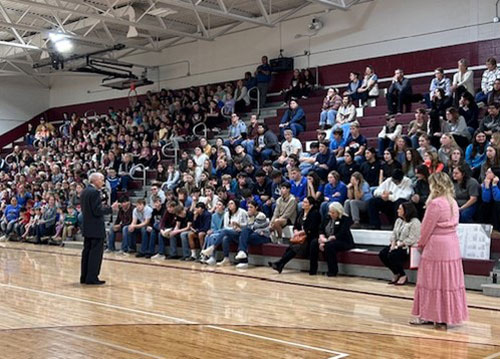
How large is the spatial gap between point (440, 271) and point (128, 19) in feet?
43.0

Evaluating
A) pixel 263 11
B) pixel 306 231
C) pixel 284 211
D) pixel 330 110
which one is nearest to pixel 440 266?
pixel 306 231

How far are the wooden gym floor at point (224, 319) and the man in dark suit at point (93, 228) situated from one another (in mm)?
274

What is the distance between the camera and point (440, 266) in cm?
557

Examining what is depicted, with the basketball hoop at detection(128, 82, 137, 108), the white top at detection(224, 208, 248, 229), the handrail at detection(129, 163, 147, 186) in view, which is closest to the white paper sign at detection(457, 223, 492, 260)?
the white top at detection(224, 208, 248, 229)

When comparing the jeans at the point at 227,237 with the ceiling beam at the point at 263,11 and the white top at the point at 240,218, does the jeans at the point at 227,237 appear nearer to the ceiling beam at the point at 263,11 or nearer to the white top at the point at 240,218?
the white top at the point at 240,218

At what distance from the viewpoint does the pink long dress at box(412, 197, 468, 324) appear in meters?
5.55

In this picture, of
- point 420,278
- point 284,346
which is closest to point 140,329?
point 284,346

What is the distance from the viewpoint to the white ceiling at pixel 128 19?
14891 millimetres

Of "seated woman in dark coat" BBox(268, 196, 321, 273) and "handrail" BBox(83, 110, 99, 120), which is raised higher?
"handrail" BBox(83, 110, 99, 120)

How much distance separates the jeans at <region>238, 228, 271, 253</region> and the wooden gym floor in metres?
0.70

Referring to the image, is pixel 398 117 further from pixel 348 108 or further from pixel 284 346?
pixel 284 346

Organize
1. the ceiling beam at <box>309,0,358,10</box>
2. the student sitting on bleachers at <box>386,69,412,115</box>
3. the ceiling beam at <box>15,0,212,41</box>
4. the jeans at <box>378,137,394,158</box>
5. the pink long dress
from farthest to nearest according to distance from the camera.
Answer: the ceiling beam at <box>15,0,212,41</box>
the ceiling beam at <box>309,0,358,10</box>
the student sitting on bleachers at <box>386,69,412,115</box>
the jeans at <box>378,137,394,158</box>
the pink long dress

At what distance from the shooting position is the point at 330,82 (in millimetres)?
15992

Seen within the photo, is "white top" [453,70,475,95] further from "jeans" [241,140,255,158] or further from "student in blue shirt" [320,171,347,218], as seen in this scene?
"jeans" [241,140,255,158]
